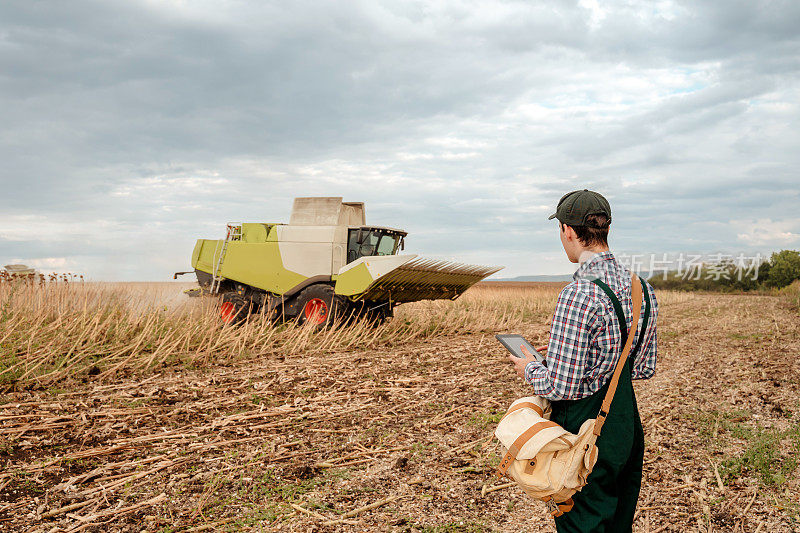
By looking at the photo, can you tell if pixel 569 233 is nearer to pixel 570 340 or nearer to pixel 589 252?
pixel 589 252

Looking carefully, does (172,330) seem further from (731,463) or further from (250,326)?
(731,463)

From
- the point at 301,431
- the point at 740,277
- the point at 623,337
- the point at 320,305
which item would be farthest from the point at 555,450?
the point at 740,277

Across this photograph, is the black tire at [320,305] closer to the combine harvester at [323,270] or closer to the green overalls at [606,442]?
the combine harvester at [323,270]

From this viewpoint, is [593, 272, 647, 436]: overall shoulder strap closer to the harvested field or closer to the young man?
the young man

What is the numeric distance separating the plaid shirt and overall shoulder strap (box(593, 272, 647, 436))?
0.05 ft

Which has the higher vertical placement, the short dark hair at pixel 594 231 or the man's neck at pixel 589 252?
the short dark hair at pixel 594 231

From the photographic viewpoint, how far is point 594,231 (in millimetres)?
2055

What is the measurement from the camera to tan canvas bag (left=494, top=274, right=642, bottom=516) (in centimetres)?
195

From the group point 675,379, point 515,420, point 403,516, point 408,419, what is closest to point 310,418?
point 408,419

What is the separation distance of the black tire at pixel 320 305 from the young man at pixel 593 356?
9358 mm

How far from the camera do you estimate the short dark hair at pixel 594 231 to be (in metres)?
2.04

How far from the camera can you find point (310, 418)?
5.79 meters

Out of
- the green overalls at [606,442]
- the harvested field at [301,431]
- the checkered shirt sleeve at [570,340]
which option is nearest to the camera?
the checkered shirt sleeve at [570,340]

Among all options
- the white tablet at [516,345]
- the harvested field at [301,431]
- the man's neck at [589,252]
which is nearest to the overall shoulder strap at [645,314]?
the man's neck at [589,252]
